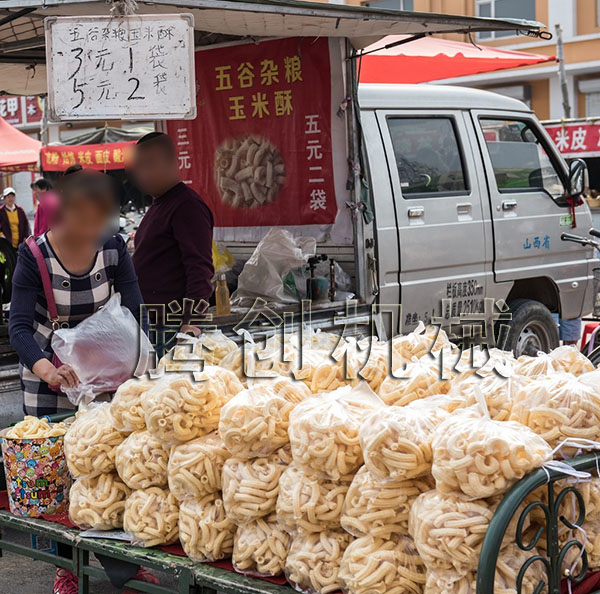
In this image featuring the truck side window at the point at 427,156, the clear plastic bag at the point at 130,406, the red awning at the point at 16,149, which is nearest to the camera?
the clear plastic bag at the point at 130,406

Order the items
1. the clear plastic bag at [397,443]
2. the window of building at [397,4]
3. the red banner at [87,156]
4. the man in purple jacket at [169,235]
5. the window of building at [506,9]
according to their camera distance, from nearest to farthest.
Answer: the clear plastic bag at [397,443] < the man in purple jacket at [169,235] < the red banner at [87,156] < the window of building at [506,9] < the window of building at [397,4]

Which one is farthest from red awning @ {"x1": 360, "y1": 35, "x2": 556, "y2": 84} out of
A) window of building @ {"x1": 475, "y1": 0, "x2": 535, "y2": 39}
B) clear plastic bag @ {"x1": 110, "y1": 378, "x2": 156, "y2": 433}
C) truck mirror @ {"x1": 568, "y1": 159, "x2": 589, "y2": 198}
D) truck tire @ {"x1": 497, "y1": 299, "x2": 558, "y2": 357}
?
window of building @ {"x1": 475, "y1": 0, "x2": 535, "y2": 39}

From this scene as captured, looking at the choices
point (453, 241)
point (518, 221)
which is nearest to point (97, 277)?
point (453, 241)

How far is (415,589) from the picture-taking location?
2.38 m

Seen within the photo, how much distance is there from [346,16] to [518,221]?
8.66 ft

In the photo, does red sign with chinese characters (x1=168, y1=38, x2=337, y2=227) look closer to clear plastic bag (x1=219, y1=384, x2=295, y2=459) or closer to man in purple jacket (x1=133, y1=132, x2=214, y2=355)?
man in purple jacket (x1=133, y1=132, x2=214, y2=355)

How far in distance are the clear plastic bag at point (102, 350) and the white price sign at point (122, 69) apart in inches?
33.6

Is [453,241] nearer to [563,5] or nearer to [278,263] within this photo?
[278,263]

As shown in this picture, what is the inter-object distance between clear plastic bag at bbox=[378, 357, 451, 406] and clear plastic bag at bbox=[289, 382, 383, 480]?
1.01 feet

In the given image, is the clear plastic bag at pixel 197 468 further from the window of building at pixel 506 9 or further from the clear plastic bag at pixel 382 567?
Answer: the window of building at pixel 506 9

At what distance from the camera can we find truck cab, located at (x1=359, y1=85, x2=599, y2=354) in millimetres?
6148

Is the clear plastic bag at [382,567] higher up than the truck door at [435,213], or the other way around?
the truck door at [435,213]

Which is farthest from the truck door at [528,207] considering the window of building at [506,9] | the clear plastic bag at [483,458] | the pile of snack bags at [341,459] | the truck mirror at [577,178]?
the window of building at [506,9]

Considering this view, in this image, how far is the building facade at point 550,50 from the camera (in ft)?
68.3
